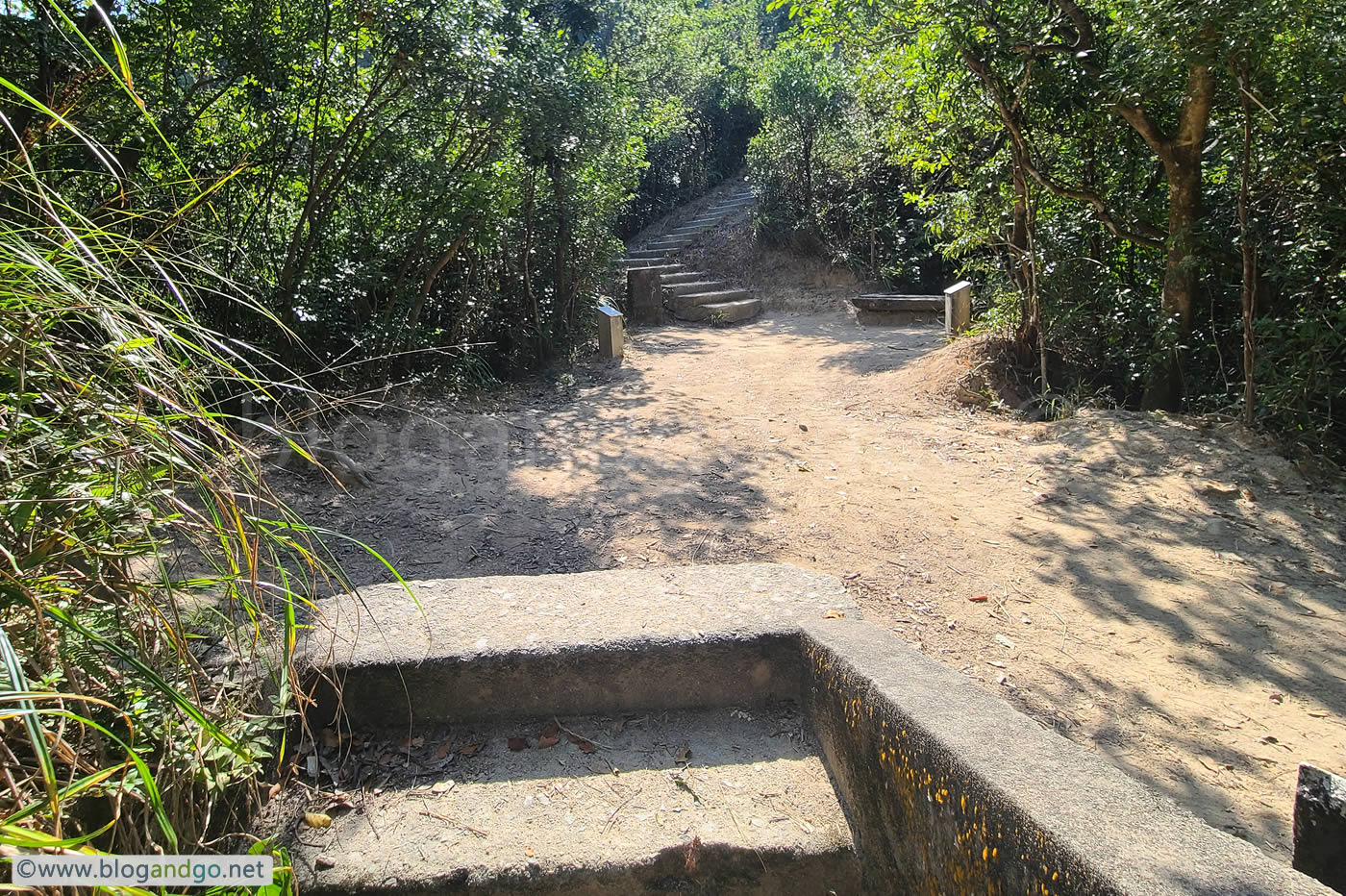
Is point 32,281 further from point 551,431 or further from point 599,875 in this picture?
point 551,431

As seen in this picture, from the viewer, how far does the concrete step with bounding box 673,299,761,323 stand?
12711 mm

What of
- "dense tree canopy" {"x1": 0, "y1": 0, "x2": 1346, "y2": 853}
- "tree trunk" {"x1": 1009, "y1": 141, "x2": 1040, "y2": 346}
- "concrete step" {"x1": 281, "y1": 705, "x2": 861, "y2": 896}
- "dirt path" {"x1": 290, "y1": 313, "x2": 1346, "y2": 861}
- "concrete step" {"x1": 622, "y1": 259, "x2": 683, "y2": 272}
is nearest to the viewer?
"concrete step" {"x1": 281, "y1": 705, "x2": 861, "y2": 896}

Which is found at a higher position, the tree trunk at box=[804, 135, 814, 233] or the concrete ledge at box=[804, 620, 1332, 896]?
the tree trunk at box=[804, 135, 814, 233]

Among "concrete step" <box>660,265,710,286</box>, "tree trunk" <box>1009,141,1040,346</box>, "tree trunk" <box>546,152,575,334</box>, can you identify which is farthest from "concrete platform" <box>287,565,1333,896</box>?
"concrete step" <box>660,265,710,286</box>

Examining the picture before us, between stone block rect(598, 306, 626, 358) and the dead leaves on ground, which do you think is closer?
the dead leaves on ground

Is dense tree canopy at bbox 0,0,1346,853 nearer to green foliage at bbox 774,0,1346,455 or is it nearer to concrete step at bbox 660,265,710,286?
green foliage at bbox 774,0,1346,455

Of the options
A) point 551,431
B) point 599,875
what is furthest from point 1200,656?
point 551,431

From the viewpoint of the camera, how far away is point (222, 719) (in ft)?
5.74

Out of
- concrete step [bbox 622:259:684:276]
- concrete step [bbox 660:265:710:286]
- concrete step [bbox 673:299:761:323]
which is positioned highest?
concrete step [bbox 622:259:684:276]

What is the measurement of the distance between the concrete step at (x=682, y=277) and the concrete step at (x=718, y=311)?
1028 millimetres

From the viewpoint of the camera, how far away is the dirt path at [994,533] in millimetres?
2619

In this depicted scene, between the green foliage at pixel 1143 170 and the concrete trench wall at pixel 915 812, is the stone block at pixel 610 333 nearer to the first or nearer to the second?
the green foliage at pixel 1143 170

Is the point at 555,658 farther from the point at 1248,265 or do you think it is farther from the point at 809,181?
the point at 809,181

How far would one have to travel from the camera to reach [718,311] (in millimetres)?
12734
